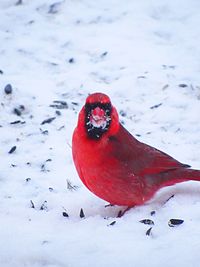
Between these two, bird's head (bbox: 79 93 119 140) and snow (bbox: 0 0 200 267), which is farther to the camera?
bird's head (bbox: 79 93 119 140)

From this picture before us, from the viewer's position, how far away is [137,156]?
2963mm

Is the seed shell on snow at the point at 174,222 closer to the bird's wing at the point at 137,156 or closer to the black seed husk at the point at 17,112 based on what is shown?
the bird's wing at the point at 137,156

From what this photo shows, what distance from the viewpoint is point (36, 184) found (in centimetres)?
345

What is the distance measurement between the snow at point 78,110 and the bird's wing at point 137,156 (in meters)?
0.20

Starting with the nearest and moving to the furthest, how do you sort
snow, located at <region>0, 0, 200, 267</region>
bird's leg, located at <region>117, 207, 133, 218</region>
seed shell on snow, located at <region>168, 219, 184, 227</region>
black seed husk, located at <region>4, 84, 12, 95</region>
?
snow, located at <region>0, 0, 200, 267</region> < seed shell on snow, located at <region>168, 219, 184, 227</region> < bird's leg, located at <region>117, 207, 133, 218</region> < black seed husk, located at <region>4, 84, 12, 95</region>

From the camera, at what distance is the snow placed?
2.54 meters

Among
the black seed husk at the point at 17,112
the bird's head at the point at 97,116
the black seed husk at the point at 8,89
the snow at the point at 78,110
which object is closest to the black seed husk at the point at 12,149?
the snow at the point at 78,110

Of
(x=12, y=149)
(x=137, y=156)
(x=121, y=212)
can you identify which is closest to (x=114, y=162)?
(x=137, y=156)

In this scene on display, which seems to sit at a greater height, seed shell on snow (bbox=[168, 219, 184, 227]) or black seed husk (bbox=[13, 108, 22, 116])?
seed shell on snow (bbox=[168, 219, 184, 227])

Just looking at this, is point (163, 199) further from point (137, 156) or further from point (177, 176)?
point (137, 156)

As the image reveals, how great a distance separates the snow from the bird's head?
Result: 47cm

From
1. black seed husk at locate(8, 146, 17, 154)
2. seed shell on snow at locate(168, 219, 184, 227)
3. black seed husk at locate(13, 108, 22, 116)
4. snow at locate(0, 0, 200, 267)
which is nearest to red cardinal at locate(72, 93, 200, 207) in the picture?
snow at locate(0, 0, 200, 267)

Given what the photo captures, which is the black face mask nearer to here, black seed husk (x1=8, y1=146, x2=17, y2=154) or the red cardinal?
the red cardinal

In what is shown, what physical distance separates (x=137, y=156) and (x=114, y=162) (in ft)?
0.57
